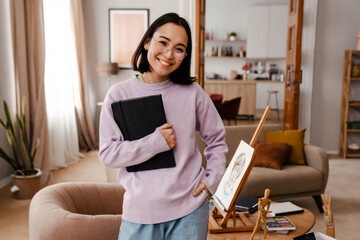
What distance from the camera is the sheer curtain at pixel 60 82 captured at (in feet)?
15.2

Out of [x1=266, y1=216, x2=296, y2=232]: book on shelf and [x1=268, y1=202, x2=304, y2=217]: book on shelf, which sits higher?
[x1=266, y1=216, x2=296, y2=232]: book on shelf

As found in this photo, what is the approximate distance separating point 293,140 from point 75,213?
2.20 metres

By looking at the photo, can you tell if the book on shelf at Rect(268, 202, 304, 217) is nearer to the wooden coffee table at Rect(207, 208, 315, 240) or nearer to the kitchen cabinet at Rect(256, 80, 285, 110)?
the wooden coffee table at Rect(207, 208, 315, 240)

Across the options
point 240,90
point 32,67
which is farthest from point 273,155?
point 240,90

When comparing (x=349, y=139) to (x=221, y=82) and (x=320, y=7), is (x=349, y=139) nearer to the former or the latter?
(x=320, y=7)

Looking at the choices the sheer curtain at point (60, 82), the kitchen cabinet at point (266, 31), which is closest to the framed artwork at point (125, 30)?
the sheer curtain at point (60, 82)

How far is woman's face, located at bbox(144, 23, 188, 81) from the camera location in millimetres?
1132

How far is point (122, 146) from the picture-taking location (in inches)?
→ 43.0

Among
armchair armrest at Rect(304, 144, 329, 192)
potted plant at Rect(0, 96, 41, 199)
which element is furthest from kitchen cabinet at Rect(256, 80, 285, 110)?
potted plant at Rect(0, 96, 41, 199)

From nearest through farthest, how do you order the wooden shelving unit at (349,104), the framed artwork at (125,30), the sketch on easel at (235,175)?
the sketch on easel at (235,175) < the wooden shelving unit at (349,104) < the framed artwork at (125,30)

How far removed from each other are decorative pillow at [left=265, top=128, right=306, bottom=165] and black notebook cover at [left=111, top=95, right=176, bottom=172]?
2571mm

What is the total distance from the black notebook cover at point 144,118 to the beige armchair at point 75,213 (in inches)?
32.8

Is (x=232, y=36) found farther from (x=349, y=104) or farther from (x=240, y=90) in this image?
(x=349, y=104)

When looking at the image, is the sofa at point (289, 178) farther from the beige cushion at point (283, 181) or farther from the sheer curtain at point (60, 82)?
the sheer curtain at point (60, 82)
